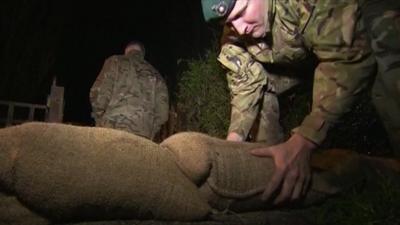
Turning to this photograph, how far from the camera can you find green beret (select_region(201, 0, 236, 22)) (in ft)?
6.17

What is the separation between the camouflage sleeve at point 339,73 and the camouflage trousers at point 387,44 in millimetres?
39

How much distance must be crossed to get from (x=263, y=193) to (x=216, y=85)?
2653 mm

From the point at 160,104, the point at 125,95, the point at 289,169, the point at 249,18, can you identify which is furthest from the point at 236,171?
the point at 160,104

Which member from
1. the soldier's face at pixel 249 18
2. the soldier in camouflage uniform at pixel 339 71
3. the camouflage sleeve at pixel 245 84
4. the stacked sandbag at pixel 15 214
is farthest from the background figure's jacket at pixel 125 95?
the stacked sandbag at pixel 15 214

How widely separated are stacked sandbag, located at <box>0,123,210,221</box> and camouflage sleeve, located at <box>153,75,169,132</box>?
Answer: 2.61m

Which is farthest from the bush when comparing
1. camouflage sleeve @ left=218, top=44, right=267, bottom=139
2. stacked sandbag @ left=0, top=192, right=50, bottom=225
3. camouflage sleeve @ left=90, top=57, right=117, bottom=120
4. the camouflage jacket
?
stacked sandbag @ left=0, top=192, right=50, bottom=225

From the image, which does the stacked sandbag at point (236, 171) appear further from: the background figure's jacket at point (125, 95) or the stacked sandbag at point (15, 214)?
the background figure's jacket at point (125, 95)

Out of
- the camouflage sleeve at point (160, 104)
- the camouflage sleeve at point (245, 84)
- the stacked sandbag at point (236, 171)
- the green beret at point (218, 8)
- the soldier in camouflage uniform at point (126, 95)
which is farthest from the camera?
the camouflage sleeve at point (160, 104)

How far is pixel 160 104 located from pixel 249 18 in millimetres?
2163

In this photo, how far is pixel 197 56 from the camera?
457cm

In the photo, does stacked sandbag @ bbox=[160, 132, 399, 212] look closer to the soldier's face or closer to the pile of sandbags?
the pile of sandbags

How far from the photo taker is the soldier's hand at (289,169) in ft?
5.05

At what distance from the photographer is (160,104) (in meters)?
4.05

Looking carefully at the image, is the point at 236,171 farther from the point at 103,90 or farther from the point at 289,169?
the point at 103,90
